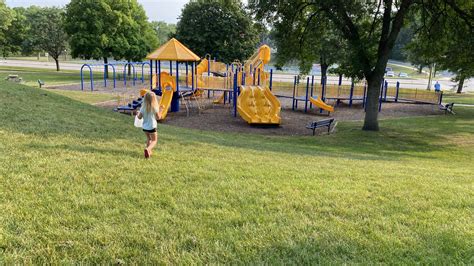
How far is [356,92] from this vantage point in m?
25.7

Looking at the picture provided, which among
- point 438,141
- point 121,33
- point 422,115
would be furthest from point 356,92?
point 121,33

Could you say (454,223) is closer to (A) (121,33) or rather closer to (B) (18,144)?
(B) (18,144)

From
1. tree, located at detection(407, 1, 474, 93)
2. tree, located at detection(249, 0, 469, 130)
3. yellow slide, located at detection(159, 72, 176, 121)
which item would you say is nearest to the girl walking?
tree, located at detection(249, 0, 469, 130)

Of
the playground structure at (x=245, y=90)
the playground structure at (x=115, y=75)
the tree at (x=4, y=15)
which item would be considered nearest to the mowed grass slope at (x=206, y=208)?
the playground structure at (x=245, y=90)

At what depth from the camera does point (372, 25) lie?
53.8 feet

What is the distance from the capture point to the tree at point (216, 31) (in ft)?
129

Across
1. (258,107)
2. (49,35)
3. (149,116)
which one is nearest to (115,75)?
(49,35)

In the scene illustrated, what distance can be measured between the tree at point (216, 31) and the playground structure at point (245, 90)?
1062 centimetres

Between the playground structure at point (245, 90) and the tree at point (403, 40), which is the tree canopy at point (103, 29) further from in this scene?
the tree at point (403, 40)

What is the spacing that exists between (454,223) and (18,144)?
20.1 feet

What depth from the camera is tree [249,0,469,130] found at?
1438 cm

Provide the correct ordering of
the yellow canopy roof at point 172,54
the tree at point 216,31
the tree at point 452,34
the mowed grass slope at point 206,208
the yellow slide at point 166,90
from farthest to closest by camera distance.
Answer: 1. the tree at point 216,31
2. the yellow canopy roof at point 172,54
3. the yellow slide at point 166,90
4. the tree at point 452,34
5. the mowed grass slope at point 206,208

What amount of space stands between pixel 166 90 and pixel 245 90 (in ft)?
13.6

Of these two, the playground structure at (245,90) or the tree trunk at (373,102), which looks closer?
the tree trunk at (373,102)
